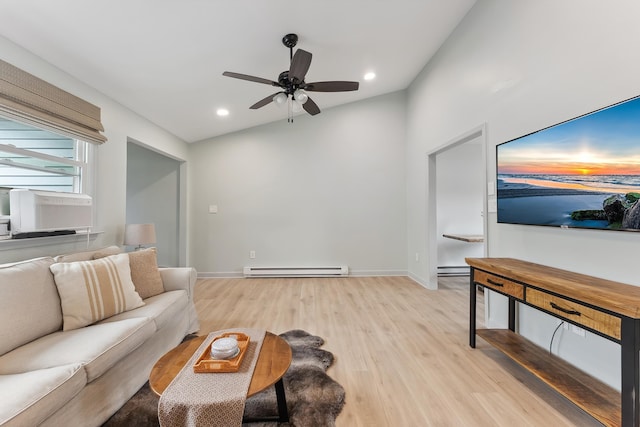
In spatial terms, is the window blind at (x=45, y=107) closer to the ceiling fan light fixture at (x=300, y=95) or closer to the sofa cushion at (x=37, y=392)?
the sofa cushion at (x=37, y=392)

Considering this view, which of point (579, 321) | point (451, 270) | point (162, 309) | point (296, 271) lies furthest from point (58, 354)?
point (451, 270)

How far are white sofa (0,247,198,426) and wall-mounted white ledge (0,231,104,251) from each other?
43 centimetres

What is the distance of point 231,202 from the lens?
4.86 m

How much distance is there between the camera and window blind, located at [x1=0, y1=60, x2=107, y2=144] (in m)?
1.89

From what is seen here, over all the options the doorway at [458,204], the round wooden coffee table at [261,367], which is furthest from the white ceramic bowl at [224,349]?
the doorway at [458,204]

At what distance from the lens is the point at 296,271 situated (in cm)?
475

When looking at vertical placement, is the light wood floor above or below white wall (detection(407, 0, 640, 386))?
Result: below

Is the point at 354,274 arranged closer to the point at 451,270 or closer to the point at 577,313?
the point at 451,270

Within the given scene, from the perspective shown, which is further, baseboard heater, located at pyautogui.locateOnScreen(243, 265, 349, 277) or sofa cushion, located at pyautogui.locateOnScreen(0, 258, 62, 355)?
baseboard heater, located at pyautogui.locateOnScreen(243, 265, 349, 277)

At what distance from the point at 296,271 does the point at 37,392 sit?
12.2 ft

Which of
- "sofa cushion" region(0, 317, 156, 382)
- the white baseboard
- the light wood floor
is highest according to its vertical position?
"sofa cushion" region(0, 317, 156, 382)

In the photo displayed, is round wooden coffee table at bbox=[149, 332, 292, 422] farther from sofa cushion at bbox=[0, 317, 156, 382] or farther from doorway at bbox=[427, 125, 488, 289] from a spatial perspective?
doorway at bbox=[427, 125, 488, 289]

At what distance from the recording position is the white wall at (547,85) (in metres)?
1.55

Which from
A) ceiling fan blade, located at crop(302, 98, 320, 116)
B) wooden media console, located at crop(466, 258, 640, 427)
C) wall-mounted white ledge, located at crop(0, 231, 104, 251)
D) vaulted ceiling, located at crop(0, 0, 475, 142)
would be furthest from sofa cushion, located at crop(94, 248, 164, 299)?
wooden media console, located at crop(466, 258, 640, 427)
